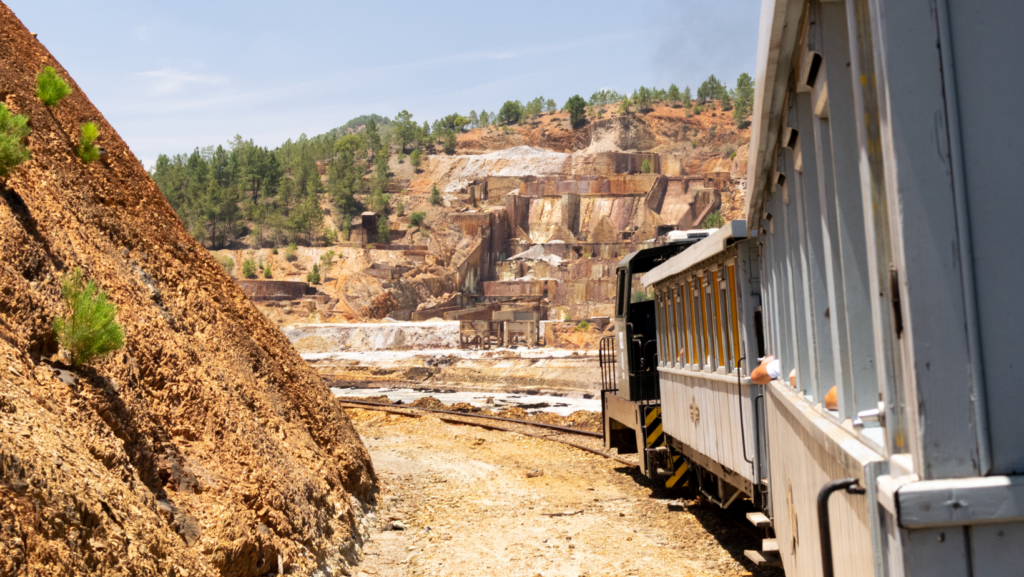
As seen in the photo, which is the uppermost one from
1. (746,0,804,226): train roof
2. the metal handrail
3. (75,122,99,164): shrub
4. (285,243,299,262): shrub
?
(285,243,299,262): shrub

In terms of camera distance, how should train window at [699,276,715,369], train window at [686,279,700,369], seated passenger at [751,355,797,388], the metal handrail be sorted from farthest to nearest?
1. train window at [686,279,700,369]
2. train window at [699,276,715,369]
3. seated passenger at [751,355,797,388]
4. the metal handrail

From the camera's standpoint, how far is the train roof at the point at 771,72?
9.56 feet

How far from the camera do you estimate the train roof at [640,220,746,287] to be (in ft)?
22.7

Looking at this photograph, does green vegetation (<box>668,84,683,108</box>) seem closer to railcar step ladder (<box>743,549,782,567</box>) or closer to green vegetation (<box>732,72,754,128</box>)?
green vegetation (<box>732,72,754,128</box>)

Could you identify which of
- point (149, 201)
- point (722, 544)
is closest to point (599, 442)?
point (722, 544)

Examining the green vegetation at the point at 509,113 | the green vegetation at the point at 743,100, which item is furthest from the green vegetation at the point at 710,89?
the green vegetation at the point at 509,113

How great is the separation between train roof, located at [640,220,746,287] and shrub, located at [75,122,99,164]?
7.58 metres

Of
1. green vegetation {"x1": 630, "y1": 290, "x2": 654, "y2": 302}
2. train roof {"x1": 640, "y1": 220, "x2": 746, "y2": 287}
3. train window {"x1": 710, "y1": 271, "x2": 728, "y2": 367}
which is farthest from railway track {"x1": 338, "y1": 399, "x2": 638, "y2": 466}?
train window {"x1": 710, "y1": 271, "x2": 728, "y2": 367}

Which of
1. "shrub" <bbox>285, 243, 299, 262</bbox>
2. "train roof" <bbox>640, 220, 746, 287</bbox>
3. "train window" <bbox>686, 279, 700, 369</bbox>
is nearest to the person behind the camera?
"train roof" <bbox>640, 220, 746, 287</bbox>

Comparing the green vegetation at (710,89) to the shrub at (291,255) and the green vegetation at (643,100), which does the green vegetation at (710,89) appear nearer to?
the green vegetation at (643,100)

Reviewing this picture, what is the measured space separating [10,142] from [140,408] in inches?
110

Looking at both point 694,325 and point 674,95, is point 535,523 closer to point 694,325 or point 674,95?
point 694,325

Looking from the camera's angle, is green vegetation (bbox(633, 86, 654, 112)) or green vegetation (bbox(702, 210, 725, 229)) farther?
green vegetation (bbox(633, 86, 654, 112))

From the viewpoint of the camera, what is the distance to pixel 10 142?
7.56m
